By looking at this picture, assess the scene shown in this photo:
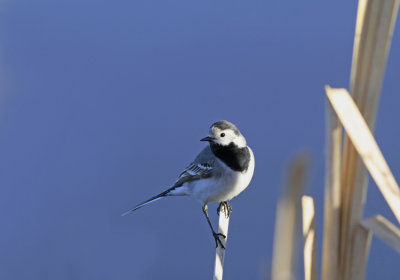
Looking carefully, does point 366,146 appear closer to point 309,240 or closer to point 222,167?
point 309,240

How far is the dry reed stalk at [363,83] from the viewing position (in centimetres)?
76

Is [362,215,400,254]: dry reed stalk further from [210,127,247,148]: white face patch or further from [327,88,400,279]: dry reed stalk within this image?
[210,127,247,148]: white face patch

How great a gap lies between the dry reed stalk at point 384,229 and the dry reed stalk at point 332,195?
5 cm

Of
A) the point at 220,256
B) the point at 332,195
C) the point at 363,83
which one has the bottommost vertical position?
the point at 220,256

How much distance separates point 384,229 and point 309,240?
0.50 feet

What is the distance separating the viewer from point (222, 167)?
6.11 ft

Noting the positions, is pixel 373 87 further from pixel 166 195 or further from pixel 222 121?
pixel 166 195

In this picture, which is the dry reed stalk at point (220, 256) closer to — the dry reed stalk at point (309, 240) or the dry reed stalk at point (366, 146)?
the dry reed stalk at point (309, 240)

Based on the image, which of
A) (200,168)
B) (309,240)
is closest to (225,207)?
(200,168)

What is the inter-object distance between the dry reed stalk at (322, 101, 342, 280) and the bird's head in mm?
1019

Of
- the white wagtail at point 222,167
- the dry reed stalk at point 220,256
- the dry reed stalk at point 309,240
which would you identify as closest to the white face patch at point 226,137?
the white wagtail at point 222,167

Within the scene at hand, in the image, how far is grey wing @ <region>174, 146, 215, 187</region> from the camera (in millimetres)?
1912

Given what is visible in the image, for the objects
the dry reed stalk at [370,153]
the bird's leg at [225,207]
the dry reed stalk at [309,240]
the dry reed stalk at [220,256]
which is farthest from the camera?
the bird's leg at [225,207]

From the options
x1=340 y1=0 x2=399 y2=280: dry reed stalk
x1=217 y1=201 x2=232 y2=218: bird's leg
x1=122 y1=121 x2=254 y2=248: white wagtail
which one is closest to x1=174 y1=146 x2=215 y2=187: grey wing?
x1=122 y1=121 x2=254 y2=248: white wagtail
